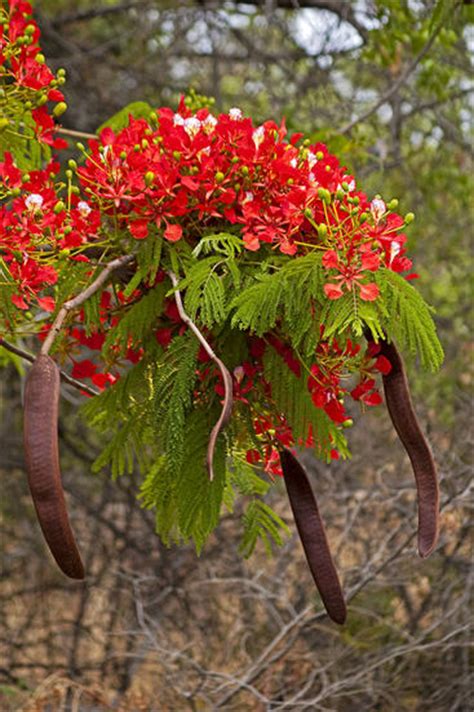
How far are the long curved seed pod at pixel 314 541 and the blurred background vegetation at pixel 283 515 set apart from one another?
1.44 meters

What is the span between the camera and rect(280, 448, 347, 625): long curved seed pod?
1.08 meters

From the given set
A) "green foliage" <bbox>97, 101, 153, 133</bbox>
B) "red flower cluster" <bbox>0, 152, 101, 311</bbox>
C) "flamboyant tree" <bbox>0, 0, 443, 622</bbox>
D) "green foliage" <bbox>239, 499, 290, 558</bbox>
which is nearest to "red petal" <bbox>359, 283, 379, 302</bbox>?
"flamboyant tree" <bbox>0, 0, 443, 622</bbox>

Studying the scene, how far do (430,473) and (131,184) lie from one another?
50cm

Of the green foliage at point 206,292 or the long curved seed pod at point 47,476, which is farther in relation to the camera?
the green foliage at point 206,292

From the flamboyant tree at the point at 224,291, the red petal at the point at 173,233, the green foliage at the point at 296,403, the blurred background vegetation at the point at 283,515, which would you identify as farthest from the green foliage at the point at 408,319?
the blurred background vegetation at the point at 283,515

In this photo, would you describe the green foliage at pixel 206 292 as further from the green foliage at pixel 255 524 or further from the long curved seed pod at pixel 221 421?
the green foliage at pixel 255 524

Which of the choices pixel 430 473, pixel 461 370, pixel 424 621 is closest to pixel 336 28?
pixel 461 370

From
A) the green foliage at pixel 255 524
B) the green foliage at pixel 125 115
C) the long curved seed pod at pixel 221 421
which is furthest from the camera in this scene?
the green foliage at pixel 125 115

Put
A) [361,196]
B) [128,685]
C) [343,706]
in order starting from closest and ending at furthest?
1. [361,196]
2. [343,706]
3. [128,685]

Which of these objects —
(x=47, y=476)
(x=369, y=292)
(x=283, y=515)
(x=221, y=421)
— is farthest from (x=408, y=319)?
(x=283, y=515)

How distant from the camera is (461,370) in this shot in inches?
164

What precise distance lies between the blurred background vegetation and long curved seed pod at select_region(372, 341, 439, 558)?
4.56ft

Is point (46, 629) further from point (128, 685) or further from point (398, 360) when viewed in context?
point (398, 360)

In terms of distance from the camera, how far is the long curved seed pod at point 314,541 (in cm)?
108
